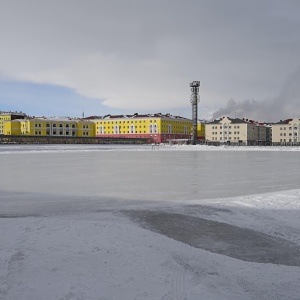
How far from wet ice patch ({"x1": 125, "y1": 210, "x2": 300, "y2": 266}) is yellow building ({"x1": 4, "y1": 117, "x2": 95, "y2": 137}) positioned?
101941mm

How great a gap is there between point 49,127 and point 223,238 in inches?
4193

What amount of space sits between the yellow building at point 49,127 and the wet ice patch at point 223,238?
4013 inches

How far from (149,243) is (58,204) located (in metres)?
4.11

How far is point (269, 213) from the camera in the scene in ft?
24.9

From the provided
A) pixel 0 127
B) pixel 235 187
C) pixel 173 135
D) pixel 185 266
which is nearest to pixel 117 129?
pixel 173 135

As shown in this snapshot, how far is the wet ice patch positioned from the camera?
503 cm

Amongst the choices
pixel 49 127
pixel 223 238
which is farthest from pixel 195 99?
pixel 223 238

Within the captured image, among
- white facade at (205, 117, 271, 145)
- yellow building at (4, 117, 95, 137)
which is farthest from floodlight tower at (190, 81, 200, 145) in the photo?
yellow building at (4, 117, 95, 137)

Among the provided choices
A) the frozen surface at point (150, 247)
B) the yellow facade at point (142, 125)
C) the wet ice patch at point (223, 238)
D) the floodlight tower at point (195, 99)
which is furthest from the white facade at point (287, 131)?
the wet ice patch at point (223, 238)

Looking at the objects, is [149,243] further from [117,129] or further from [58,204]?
[117,129]

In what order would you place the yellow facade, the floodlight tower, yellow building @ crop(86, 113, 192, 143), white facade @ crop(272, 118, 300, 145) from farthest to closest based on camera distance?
the yellow facade, white facade @ crop(272, 118, 300, 145), yellow building @ crop(86, 113, 192, 143), the floodlight tower

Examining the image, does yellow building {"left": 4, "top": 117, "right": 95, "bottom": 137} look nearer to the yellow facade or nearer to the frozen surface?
the yellow facade

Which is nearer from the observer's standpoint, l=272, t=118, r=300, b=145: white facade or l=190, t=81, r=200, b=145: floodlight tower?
l=190, t=81, r=200, b=145: floodlight tower

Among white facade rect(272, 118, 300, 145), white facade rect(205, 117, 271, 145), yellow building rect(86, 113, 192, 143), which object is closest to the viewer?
yellow building rect(86, 113, 192, 143)
